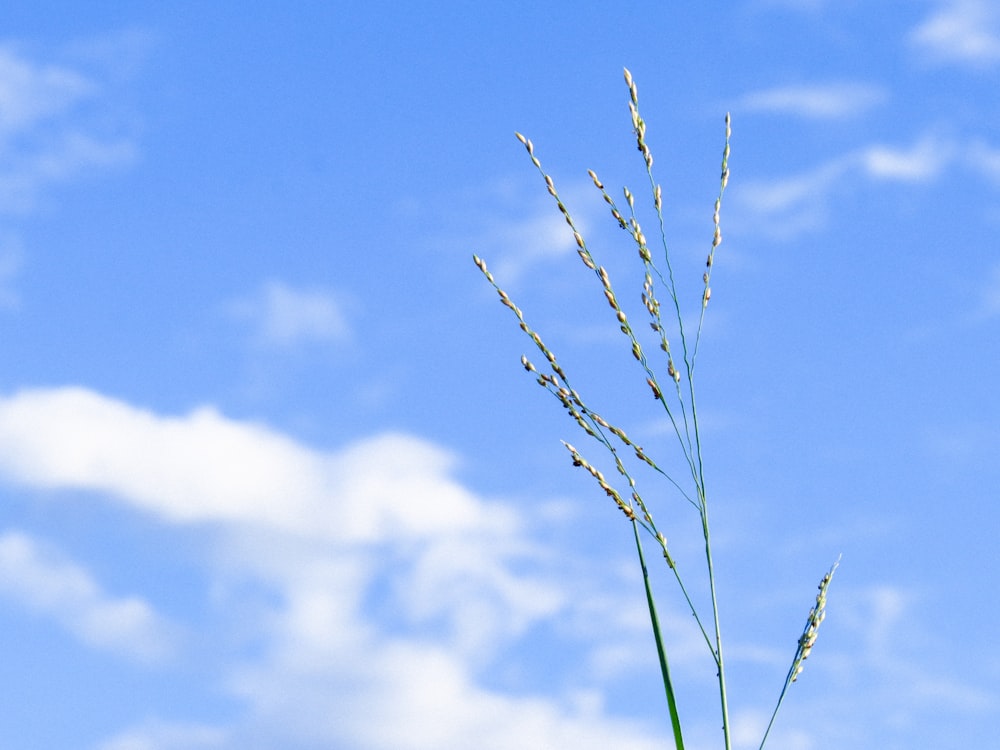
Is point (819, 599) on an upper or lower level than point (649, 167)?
lower

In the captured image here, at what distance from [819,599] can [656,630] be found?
1.56ft

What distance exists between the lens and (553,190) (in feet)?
9.22

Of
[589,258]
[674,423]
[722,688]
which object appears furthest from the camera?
[589,258]

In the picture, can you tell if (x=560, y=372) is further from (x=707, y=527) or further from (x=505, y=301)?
(x=707, y=527)

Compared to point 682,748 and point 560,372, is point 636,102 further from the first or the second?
point 682,748

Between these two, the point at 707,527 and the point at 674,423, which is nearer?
the point at 707,527

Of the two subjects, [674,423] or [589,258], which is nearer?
[674,423]

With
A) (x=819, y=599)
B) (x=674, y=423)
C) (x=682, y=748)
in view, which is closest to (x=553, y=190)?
(x=674, y=423)

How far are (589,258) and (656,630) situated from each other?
895 millimetres

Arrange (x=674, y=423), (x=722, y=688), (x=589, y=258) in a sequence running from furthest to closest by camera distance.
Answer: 1. (x=589, y=258)
2. (x=674, y=423)
3. (x=722, y=688)

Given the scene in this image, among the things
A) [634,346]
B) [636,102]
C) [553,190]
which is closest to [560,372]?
[634,346]

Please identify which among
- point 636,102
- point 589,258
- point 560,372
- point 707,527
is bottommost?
point 707,527

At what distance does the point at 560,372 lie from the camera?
266cm

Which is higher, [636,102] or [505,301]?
[636,102]
